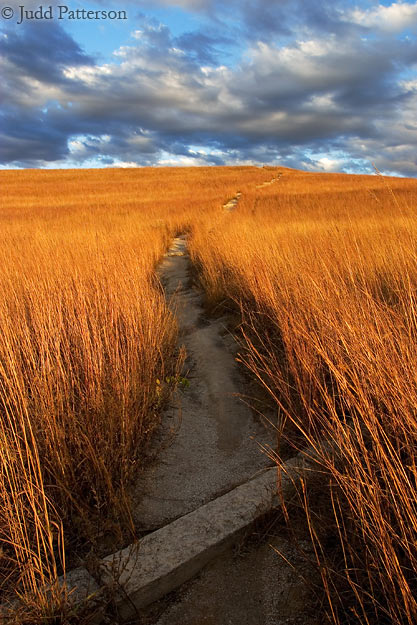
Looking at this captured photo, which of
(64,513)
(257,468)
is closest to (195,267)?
(257,468)

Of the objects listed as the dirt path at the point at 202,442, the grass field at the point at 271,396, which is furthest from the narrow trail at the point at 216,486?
the grass field at the point at 271,396

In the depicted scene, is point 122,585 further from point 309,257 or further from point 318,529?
point 309,257

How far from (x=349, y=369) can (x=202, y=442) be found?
1120 millimetres

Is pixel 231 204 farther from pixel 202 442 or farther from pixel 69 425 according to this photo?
pixel 69 425

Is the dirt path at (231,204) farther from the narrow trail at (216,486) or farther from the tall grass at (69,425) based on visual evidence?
the tall grass at (69,425)

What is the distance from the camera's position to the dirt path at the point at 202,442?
83.5 inches

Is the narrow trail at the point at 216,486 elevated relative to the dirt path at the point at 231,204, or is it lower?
lower

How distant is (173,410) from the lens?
302 centimetres

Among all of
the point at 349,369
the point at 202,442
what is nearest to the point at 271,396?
the point at 202,442

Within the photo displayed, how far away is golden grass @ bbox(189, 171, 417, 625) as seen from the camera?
1363 mm

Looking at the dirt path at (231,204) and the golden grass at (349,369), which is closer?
the golden grass at (349,369)

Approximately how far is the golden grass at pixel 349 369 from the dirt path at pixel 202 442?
27cm

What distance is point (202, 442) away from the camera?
8.66 feet

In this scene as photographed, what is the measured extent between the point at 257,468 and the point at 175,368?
1392 mm
